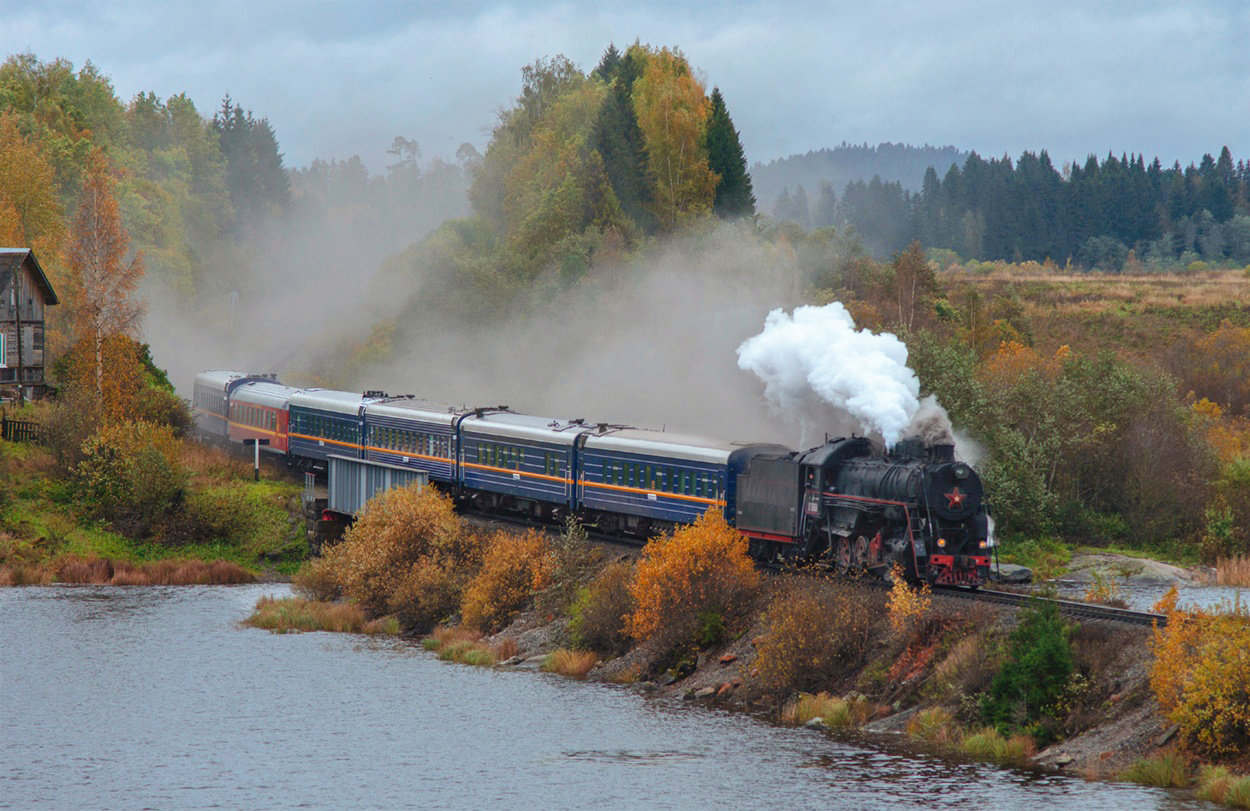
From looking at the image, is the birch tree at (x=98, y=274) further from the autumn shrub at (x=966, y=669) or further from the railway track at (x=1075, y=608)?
→ the autumn shrub at (x=966, y=669)

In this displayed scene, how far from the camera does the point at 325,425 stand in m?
58.0

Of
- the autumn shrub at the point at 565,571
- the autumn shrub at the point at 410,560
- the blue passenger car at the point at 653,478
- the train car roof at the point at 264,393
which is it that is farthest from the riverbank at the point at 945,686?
the train car roof at the point at 264,393

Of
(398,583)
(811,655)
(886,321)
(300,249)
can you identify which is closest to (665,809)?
(811,655)

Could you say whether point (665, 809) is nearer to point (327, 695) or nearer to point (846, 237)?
point (327, 695)

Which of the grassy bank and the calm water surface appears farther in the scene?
the grassy bank

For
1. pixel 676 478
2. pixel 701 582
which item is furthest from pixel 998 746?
pixel 676 478

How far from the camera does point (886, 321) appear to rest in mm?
73312

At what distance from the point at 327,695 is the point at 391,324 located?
64.9 meters

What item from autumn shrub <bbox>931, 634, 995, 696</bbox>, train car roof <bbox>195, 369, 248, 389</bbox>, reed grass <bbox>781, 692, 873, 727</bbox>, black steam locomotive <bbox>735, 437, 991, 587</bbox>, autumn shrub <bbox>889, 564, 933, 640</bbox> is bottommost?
reed grass <bbox>781, 692, 873, 727</bbox>

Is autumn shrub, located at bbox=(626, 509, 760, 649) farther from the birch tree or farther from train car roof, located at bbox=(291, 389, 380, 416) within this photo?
the birch tree

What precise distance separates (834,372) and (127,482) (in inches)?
1315

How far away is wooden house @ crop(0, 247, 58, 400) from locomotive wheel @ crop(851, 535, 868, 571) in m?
45.7

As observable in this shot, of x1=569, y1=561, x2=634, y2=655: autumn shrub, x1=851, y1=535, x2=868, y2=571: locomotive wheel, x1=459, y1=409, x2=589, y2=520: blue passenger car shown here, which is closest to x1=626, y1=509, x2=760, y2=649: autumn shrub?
x1=569, y1=561, x2=634, y2=655: autumn shrub

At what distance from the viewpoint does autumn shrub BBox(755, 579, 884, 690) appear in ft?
95.0
